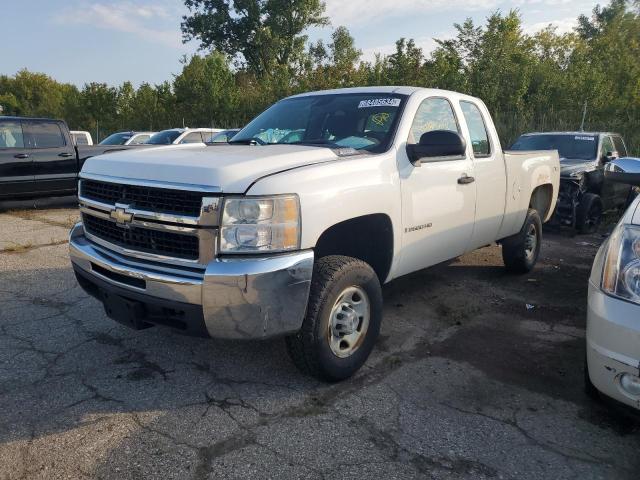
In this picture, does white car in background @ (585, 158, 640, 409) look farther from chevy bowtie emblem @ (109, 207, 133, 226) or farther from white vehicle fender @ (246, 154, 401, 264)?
chevy bowtie emblem @ (109, 207, 133, 226)

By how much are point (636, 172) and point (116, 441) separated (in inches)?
141

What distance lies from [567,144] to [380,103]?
7.43 m

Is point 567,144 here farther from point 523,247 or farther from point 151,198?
point 151,198

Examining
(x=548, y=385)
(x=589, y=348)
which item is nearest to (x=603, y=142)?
(x=548, y=385)

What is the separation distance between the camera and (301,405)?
3037 mm

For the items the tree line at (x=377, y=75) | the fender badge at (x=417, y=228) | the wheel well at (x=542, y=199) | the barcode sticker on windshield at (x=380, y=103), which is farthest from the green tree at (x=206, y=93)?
the fender badge at (x=417, y=228)

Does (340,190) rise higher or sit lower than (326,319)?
higher

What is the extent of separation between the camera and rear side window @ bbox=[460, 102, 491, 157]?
182 inches

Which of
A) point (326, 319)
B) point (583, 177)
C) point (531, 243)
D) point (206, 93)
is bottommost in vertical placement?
point (531, 243)

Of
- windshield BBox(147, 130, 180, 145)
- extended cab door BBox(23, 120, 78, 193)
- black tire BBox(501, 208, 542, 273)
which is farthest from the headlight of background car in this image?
windshield BBox(147, 130, 180, 145)

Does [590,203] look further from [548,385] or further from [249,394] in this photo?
[249,394]

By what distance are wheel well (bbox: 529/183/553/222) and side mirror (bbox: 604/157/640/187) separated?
238cm

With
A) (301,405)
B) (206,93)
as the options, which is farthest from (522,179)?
(206,93)

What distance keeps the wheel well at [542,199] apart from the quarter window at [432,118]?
6.92 feet
